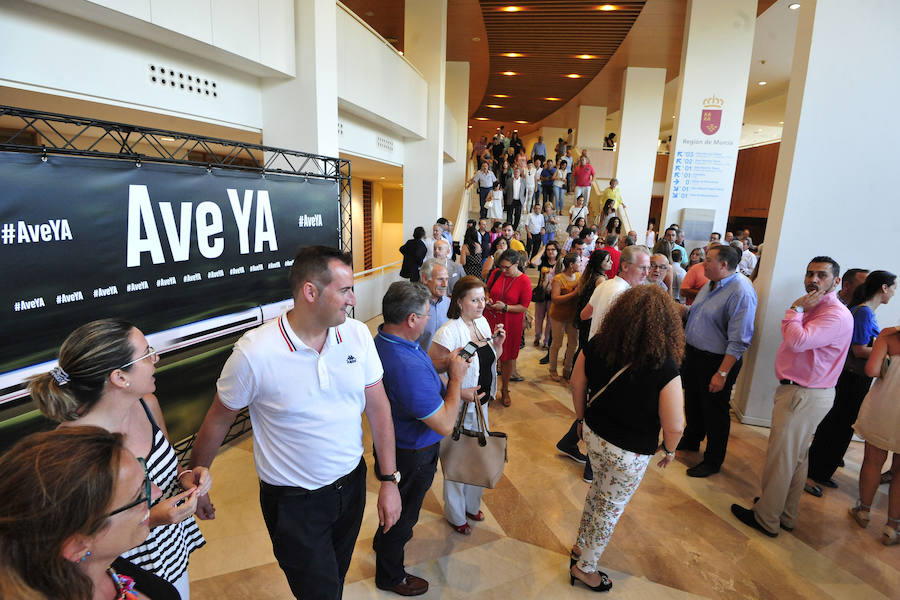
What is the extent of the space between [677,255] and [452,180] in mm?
10282

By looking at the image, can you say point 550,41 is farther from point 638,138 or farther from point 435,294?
point 435,294

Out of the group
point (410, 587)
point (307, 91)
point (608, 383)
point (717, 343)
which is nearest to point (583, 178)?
point (307, 91)

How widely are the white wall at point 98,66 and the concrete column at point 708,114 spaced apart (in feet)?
27.5

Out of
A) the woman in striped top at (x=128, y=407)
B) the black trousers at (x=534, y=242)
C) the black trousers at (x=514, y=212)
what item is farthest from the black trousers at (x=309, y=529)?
the black trousers at (x=514, y=212)

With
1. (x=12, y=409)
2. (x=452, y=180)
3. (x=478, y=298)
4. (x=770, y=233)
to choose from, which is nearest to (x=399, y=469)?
(x=478, y=298)

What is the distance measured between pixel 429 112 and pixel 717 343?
8615mm

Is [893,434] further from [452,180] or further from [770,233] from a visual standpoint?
[452,180]

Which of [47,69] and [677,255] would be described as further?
[677,255]

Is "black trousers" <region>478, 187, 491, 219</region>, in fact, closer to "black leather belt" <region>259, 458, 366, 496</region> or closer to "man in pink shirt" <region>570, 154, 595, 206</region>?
"man in pink shirt" <region>570, 154, 595, 206</region>

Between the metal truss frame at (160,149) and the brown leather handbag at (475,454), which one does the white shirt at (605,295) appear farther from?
the metal truss frame at (160,149)

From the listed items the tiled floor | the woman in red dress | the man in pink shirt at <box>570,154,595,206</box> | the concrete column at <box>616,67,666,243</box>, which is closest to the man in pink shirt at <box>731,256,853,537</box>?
Answer: the tiled floor

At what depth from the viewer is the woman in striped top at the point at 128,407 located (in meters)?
1.34

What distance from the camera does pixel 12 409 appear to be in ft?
Answer: 7.72

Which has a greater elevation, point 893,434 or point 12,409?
point 12,409
